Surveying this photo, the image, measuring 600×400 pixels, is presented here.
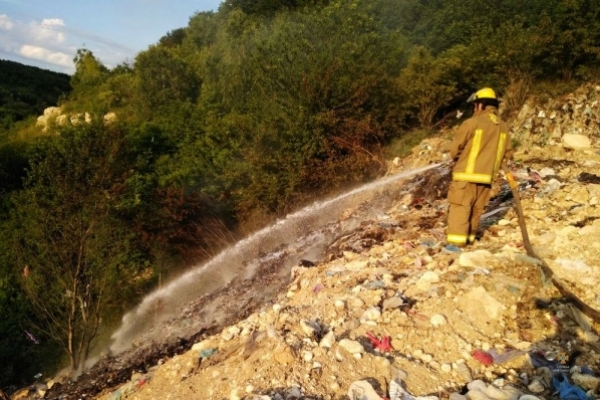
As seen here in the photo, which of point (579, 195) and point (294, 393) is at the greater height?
point (579, 195)

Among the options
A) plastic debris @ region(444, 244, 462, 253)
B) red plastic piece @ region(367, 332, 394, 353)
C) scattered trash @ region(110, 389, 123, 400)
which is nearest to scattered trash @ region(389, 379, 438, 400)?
red plastic piece @ region(367, 332, 394, 353)

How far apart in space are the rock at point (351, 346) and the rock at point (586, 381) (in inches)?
56.3

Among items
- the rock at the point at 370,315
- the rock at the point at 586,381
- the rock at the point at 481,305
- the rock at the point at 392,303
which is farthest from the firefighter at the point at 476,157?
the rock at the point at 586,381

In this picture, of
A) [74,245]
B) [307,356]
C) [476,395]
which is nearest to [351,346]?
[307,356]

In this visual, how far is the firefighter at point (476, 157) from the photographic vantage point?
459 cm

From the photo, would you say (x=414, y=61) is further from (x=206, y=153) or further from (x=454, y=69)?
(x=206, y=153)

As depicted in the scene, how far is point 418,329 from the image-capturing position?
373cm

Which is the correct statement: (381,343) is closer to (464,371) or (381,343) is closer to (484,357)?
(464,371)

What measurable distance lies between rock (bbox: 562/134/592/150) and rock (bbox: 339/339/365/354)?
6.75 meters

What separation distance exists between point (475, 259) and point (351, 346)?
176cm

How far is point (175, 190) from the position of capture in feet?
42.8

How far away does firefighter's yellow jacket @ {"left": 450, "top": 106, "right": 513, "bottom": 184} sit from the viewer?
4.57 metres

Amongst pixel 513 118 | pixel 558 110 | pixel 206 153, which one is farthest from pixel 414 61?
pixel 206 153

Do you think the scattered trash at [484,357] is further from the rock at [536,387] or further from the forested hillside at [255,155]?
the forested hillside at [255,155]
